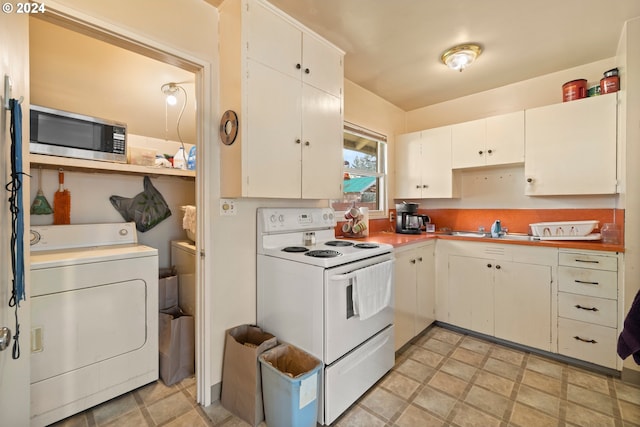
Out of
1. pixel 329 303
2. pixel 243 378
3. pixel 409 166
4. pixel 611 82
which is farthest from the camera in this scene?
pixel 409 166

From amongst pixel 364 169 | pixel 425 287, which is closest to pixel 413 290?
pixel 425 287

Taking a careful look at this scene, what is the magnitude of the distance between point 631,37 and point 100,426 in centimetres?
435

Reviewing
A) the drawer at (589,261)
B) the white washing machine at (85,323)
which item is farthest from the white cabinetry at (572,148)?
the white washing machine at (85,323)

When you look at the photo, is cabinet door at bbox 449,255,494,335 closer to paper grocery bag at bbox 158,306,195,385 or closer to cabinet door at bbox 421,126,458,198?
cabinet door at bbox 421,126,458,198

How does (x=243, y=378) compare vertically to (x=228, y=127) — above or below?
below

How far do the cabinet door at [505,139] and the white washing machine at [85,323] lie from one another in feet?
10.6

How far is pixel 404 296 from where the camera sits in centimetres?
237

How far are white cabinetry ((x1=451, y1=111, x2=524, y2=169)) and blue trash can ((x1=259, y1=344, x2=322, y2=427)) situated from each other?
2595mm

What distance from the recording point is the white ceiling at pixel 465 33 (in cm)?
182

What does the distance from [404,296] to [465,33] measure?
2.17 meters

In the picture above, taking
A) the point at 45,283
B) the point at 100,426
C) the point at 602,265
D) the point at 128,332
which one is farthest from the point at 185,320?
the point at 602,265

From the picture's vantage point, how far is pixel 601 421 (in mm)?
1598

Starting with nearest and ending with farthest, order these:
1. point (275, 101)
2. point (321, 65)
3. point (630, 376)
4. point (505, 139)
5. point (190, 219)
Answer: point (275, 101), point (630, 376), point (321, 65), point (190, 219), point (505, 139)

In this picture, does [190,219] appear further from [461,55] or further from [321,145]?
[461,55]
